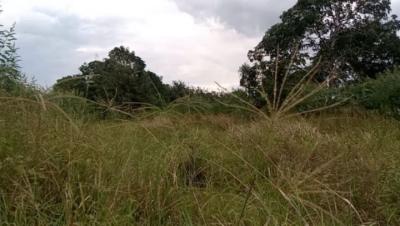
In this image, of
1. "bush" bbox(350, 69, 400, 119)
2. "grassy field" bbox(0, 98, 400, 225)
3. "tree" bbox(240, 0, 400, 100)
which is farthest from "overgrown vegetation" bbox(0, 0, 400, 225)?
"tree" bbox(240, 0, 400, 100)

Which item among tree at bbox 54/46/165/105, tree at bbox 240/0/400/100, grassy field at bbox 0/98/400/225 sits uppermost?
tree at bbox 240/0/400/100

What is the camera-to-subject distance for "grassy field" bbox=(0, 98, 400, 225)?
2.83 m

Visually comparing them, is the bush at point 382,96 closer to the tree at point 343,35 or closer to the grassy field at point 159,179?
the grassy field at point 159,179

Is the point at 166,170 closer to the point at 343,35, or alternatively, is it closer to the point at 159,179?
the point at 159,179

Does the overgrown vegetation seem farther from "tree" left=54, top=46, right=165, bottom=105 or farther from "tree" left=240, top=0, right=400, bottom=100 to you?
"tree" left=240, top=0, right=400, bottom=100

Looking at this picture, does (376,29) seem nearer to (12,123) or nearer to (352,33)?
A: (352,33)

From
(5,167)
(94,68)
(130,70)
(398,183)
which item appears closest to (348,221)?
(398,183)

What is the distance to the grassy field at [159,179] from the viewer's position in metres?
2.83

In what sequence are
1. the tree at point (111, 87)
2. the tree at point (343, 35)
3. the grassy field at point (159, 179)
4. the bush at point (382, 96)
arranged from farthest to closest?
the tree at point (343, 35), the bush at point (382, 96), the tree at point (111, 87), the grassy field at point (159, 179)

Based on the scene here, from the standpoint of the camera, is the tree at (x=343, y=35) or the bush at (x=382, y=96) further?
the tree at (x=343, y=35)

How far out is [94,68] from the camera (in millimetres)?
6273

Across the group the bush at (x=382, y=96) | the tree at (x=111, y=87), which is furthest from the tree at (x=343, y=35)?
the tree at (x=111, y=87)

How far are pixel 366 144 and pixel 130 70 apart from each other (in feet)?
15.0

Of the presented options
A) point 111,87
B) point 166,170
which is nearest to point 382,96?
point 111,87
